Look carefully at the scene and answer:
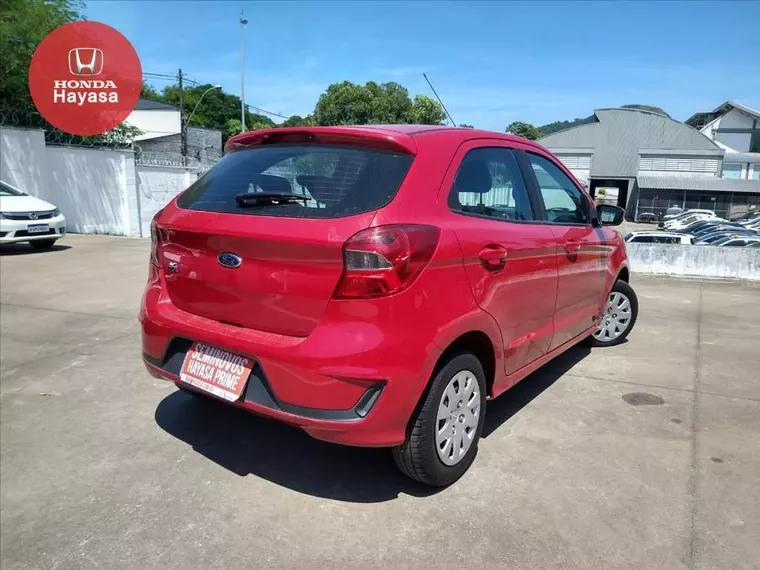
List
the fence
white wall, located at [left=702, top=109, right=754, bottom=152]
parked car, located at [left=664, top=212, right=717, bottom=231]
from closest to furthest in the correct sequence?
the fence < parked car, located at [left=664, top=212, right=717, bottom=231] < white wall, located at [left=702, top=109, right=754, bottom=152]

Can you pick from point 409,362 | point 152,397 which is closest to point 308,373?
point 409,362

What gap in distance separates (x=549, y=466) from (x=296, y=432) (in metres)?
1.45

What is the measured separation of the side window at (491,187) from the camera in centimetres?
280

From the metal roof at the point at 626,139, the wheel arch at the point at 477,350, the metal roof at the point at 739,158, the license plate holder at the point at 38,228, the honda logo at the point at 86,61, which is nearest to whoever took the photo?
the wheel arch at the point at 477,350

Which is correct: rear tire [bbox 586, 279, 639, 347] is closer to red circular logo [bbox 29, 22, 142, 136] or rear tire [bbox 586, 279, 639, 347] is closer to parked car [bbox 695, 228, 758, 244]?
red circular logo [bbox 29, 22, 142, 136]

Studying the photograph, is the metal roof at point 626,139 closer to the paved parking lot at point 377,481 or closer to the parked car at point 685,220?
the parked car at point 685,220

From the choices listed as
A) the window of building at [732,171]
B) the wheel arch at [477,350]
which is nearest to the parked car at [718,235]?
the wheel arch at [477,350]

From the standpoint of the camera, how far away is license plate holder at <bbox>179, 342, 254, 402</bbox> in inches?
100

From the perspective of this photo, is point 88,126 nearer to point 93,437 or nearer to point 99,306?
point 99,306

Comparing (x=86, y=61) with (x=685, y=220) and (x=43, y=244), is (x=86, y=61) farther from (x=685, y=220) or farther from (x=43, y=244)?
(x=685, y=220)

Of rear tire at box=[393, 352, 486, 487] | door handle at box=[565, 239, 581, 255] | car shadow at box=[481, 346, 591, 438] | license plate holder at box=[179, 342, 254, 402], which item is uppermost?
door handle at box=[565, 239, 581, 255]

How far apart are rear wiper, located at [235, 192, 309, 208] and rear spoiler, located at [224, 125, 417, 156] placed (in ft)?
1.14

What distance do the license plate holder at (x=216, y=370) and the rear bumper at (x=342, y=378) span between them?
0.14 feet

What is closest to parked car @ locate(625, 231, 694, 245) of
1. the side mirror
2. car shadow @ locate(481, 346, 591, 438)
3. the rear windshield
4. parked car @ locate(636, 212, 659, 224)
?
the side mirror
